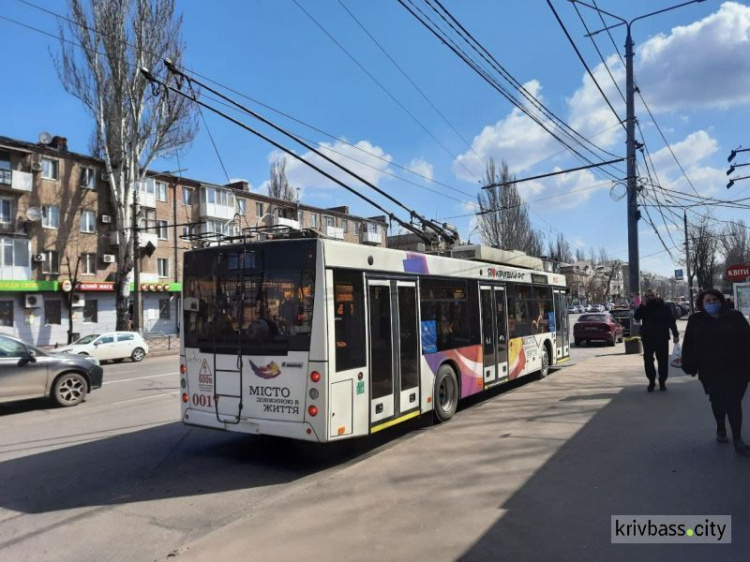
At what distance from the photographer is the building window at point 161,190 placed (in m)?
40.1

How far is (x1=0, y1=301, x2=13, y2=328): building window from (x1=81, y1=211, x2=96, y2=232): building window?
6.75 metres

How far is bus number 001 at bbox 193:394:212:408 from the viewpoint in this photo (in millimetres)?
6627

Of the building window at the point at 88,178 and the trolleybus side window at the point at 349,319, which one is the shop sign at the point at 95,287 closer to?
the building window at the point at 88,178

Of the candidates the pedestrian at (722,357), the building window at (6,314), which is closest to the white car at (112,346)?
the building window at (6,314)

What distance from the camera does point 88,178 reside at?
3597 cm

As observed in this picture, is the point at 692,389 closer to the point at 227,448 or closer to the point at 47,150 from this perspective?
the point at 227,448

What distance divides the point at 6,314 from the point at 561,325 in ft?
103

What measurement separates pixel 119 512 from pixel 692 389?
9.78 meters

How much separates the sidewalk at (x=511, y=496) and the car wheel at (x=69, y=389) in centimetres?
727

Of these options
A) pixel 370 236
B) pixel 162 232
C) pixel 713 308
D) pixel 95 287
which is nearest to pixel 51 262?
pixel 95 287

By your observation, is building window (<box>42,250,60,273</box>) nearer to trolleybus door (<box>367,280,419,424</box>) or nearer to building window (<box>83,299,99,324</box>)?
building window (<box>83,299,99,324</box>)

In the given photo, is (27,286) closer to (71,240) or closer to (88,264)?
(71,240)

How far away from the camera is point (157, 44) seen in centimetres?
3009

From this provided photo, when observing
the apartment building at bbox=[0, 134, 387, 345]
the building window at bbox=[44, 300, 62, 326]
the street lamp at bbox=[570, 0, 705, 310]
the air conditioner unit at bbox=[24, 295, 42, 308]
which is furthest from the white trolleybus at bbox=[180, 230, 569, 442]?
the building window at bbox=[44, 300, 62, 326]
